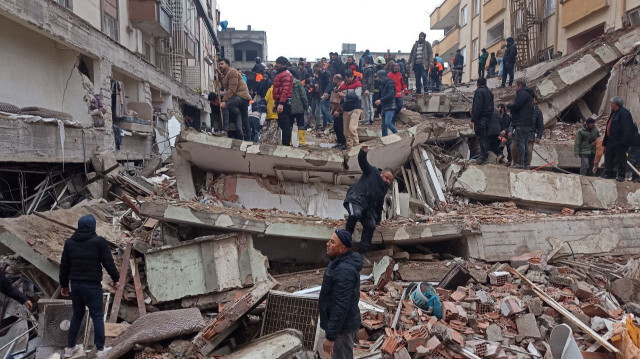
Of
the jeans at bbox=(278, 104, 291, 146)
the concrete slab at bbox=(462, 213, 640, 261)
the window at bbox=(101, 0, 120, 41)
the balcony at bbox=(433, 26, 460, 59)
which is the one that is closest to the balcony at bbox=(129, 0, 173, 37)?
the window at bbox=(101, 0, 120, 41)

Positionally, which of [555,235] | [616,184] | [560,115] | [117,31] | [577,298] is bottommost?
[577,298]

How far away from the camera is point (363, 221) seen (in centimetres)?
663

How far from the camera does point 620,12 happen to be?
1484 centimetres

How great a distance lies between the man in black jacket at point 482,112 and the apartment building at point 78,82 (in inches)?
344

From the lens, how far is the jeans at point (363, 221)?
6340 millimetres

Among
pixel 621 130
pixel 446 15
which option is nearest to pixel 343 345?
pixel 621 130

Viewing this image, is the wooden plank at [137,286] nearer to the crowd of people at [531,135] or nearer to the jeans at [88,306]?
the jeans at [88,306]

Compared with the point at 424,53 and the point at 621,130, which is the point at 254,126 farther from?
the point at 621,130

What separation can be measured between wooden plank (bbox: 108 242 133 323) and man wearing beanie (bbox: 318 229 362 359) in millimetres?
3268

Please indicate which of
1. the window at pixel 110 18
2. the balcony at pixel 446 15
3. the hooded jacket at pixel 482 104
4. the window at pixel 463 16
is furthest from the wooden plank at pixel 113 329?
the balcony at pixel 446 15

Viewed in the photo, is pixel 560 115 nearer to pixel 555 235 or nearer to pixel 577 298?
pixel 555 235

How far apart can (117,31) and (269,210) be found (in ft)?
34.2

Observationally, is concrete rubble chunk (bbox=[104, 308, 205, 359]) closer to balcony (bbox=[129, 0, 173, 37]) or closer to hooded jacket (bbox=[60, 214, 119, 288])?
hooded jacket (bbox=[60, 214, 119, 288])

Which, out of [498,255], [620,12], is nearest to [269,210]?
[498,255]
